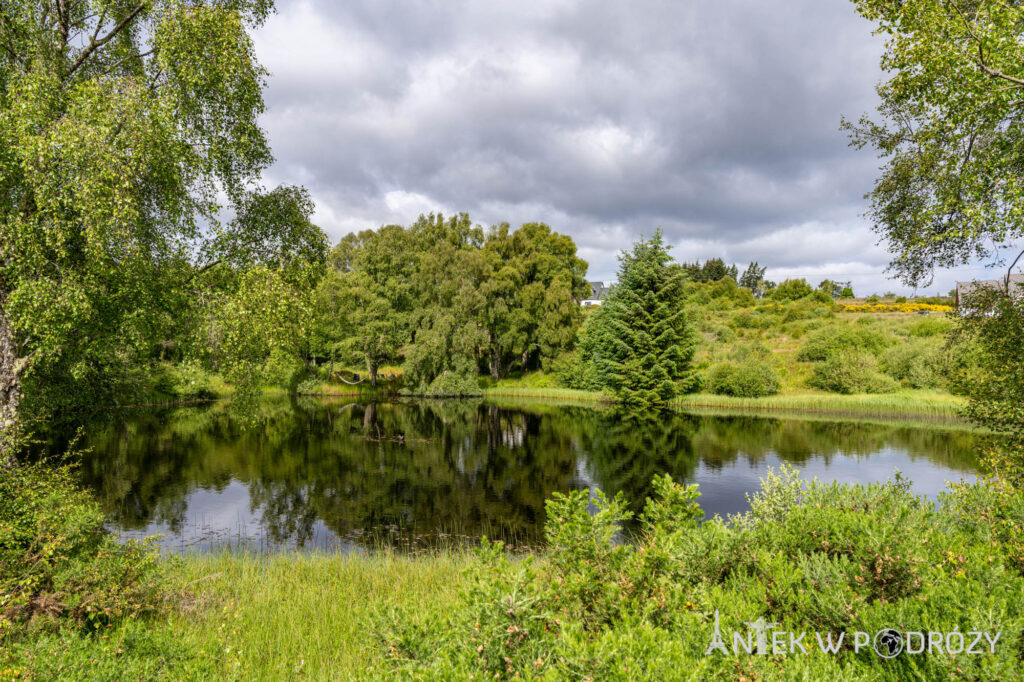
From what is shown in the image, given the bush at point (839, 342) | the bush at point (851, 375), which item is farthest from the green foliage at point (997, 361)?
the bush at point (839, 342)

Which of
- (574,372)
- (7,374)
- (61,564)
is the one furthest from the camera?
(574,372)

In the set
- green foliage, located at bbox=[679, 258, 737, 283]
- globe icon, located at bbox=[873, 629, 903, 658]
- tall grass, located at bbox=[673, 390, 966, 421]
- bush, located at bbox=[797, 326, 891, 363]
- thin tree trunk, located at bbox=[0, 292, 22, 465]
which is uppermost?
green foliage, located at bbox=[679, 258, 737, 283]

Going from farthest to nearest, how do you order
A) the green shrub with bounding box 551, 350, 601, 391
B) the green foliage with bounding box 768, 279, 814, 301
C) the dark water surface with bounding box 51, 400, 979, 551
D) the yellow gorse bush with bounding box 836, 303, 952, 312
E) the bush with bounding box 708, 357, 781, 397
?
the green foliage with bounding box 768, 279, 814, 301
the yellow gorse bush with bounding box 836, 303, 952, 312
the green shrub with bounding box 551, 350, 601, 391
the bush with bounding box 708, 357, 781, 397
the dark water surface with bounding box 51, 400, 979, 551

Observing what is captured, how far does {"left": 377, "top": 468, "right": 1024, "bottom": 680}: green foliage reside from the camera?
2381 mm

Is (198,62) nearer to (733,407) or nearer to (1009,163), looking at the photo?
(1009,163)

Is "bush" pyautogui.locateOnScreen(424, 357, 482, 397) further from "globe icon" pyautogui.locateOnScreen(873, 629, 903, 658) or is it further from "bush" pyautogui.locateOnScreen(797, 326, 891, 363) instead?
"globe icon" pyautogui.locateOnScreen(873, 629, 903, 658)

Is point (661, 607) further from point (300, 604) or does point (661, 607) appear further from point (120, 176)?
point (120, 176)

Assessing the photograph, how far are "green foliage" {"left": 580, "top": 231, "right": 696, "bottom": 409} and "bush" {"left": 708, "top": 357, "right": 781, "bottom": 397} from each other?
253 centimetres

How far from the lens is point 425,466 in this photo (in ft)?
67.1

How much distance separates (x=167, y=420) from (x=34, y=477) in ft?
96.9

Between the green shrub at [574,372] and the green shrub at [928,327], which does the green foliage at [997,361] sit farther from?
the green shrub at [928,327]

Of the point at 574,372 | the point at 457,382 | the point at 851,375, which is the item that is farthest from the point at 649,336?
the point at 457,382

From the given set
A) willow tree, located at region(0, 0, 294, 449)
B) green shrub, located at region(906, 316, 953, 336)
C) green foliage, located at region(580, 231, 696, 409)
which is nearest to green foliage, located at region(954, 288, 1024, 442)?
willow tree, located at region(0, 0, 294, 449)

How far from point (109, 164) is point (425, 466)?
16.0 meters
